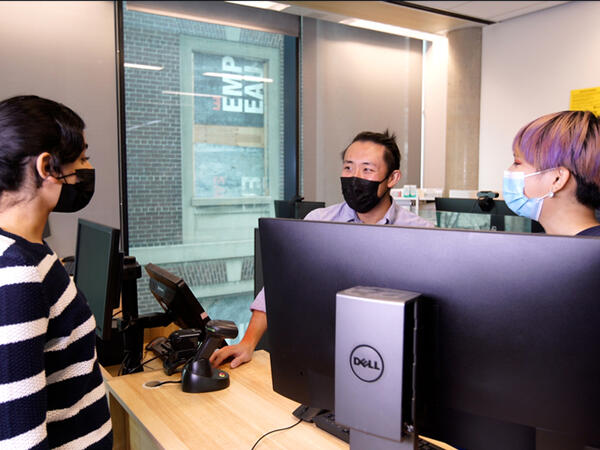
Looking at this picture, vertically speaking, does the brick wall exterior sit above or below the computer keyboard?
above

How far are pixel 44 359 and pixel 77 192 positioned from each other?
0.45m

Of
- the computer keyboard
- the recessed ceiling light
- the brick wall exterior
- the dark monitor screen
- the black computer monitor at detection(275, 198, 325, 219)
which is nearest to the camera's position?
the computer keyboard

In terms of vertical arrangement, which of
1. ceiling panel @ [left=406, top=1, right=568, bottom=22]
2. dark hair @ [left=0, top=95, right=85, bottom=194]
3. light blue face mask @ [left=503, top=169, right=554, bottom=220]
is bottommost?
light blue face mask @ [left=503, top=169, right=554, bottom=220]

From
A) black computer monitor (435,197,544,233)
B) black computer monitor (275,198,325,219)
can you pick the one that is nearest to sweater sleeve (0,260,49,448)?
black computer monitor (275,198,325,219)

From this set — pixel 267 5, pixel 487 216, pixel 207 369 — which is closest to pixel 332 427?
pixel 207 369

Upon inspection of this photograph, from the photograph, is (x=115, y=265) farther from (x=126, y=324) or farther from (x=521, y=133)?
(x=521, y=133)

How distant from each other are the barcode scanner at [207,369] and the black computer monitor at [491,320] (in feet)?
1.97

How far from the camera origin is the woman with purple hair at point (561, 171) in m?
1.42

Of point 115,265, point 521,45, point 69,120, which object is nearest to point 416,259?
point 69,120

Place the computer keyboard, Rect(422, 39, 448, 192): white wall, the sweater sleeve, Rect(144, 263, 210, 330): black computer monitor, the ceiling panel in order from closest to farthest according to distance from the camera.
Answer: the sweater sleeve → the computer keyboard → Rect(144, 263, 210, 330): black computer monitor → the ceiling panel → Rect(422, 39, 448, 192): white wall

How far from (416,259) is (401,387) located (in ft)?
0.67

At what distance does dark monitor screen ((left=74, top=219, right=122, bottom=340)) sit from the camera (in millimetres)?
1544

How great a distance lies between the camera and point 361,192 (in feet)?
7.15

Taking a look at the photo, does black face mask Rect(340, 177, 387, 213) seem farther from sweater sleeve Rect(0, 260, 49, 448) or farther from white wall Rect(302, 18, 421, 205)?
white wall Rect(302, 18, 421, 205)
